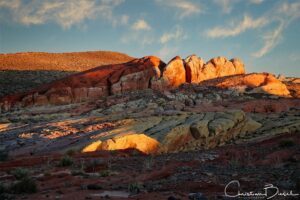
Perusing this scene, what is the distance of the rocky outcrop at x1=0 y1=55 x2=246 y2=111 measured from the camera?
5434cm

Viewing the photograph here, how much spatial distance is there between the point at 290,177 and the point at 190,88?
1406 inches

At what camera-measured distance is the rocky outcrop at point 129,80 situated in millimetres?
54344

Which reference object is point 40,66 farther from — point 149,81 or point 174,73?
point 174,73

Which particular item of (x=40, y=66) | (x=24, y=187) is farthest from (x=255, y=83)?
(x=40, y=66)

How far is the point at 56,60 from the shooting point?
372ft

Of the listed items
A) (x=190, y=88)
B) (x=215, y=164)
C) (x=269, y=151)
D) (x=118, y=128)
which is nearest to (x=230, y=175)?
(x=215, y=164)

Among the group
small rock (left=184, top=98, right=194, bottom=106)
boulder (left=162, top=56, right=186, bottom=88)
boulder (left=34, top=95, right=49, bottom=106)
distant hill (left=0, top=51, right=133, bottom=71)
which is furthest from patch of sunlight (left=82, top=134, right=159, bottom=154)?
distant hill (left=0, top=51, right=133, bottom=71)

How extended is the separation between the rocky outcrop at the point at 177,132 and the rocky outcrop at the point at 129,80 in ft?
52.6

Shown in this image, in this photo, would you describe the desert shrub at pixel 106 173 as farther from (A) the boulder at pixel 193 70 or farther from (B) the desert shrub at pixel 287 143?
(A) the boulder at pixel 193 70

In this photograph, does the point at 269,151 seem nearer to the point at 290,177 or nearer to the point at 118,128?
the point at 290,177

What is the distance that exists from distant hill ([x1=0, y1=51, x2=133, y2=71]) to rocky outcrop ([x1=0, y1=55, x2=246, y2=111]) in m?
41.3

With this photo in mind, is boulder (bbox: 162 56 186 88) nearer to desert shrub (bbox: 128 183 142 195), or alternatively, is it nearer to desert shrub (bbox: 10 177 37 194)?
desert shrub (bbox: 128 183 142 195)

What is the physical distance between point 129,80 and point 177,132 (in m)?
23.0

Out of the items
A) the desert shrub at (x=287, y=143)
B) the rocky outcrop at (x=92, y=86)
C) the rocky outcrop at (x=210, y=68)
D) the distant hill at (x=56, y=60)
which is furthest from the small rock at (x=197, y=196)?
the distant hill at (x=56, y=60)
